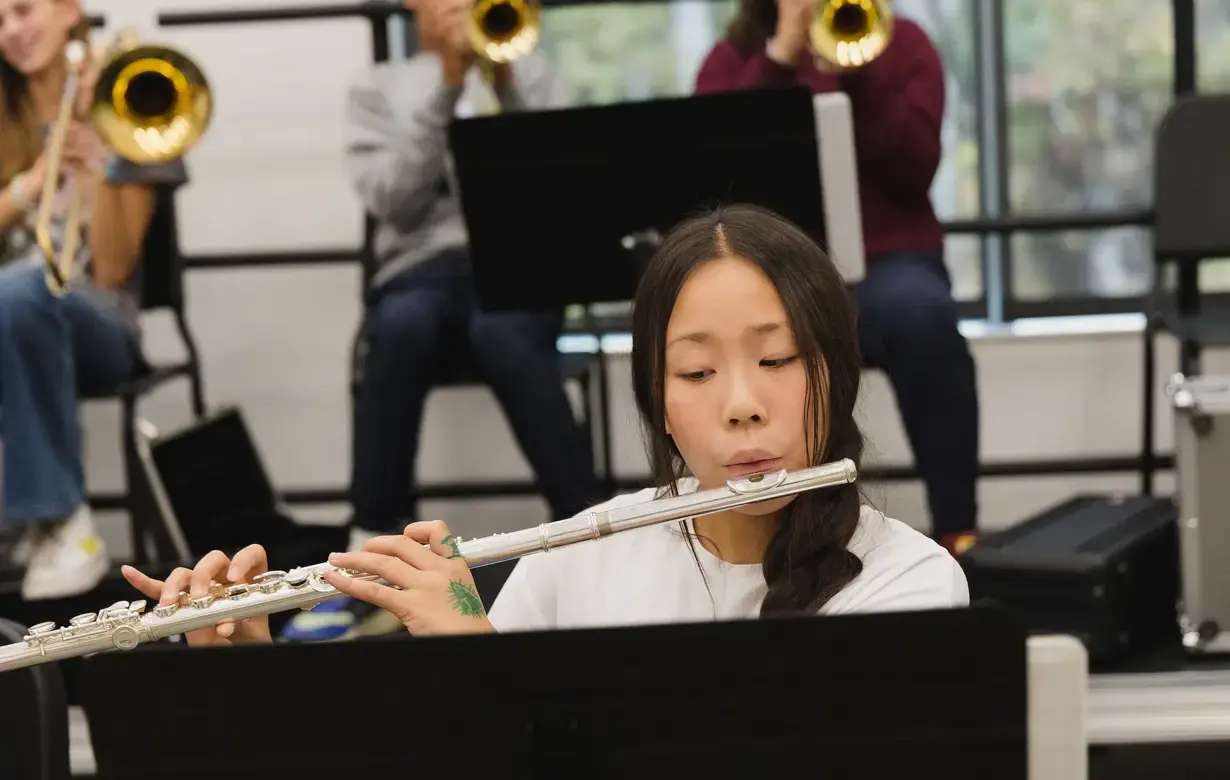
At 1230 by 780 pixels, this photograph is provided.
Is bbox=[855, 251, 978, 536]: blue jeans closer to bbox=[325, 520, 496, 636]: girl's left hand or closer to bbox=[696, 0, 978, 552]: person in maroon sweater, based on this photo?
bbox=[696, 0, 978, 552]: person in maroon sweater

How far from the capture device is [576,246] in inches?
93.9

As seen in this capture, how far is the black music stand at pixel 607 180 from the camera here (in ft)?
7.37

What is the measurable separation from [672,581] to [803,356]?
0.21m

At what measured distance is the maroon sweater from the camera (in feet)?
8.41

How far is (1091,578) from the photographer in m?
2.18

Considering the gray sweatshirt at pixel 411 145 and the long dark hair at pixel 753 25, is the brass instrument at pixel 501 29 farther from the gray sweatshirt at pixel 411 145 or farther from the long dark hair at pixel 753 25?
the long dark hair at pixel 753 25

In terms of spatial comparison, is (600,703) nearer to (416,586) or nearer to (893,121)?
(416,586)

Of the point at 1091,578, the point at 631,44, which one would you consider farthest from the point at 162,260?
the point at 1091,578

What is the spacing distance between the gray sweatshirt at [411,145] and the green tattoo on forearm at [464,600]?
1710mm

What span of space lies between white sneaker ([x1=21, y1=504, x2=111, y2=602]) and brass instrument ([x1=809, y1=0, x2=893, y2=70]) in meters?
1.48

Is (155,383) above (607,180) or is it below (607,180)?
below

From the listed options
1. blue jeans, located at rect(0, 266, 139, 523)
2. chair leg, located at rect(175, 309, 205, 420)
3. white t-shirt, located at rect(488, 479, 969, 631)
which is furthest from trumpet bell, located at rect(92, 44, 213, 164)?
white t-shirt, located at rect(488, 479, 969, 631)

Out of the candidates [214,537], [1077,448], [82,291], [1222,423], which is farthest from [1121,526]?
[82,291]

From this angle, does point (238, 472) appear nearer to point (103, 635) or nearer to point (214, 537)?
point (214, 537)
